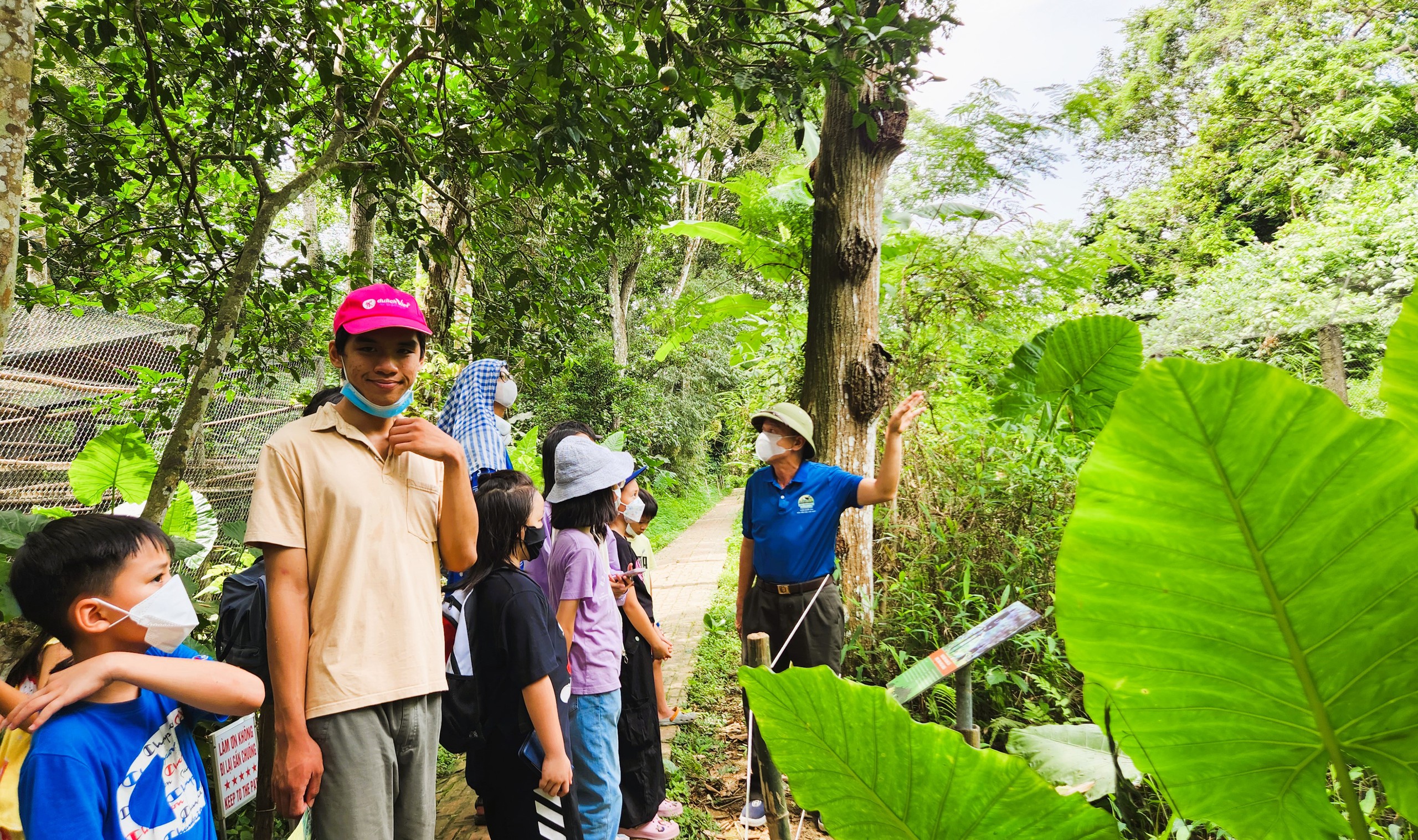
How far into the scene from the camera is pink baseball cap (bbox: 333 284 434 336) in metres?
1.92

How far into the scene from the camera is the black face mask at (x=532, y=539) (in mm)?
2348

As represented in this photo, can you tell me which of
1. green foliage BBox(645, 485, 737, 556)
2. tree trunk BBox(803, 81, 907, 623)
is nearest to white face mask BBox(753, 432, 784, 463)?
tree trunk BBox(803, 81, 907, 623)

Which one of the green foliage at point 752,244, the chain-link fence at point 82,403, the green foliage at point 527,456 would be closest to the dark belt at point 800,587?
the green foliage at point 752,244

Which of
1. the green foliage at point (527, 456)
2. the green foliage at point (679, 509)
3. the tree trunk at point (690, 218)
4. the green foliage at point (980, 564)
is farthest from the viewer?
the tree trunk at point (690, 218)

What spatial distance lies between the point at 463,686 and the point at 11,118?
6.16 ft

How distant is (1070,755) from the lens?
215 centimetres

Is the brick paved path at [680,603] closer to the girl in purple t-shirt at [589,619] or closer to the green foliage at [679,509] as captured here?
the green foliage at [679,509]

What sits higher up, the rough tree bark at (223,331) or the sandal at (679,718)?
the rough tree bark at (223,331)

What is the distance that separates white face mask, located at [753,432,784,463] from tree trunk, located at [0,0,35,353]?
2611mm

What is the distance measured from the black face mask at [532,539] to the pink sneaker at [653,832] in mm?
1517

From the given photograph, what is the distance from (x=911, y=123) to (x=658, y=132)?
3104mm

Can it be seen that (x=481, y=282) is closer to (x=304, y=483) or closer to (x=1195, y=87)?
(x=304, y=483)

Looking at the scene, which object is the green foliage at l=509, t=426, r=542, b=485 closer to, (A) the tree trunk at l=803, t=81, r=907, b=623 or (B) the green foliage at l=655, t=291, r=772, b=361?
(B) the green foliage at l=655, t=291, r=772, b=361

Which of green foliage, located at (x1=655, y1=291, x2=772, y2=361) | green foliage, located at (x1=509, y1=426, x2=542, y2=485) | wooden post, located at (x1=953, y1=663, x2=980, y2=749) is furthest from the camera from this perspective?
green foliage, located at (x1=509, y1=426, x2=542, y2=485)
